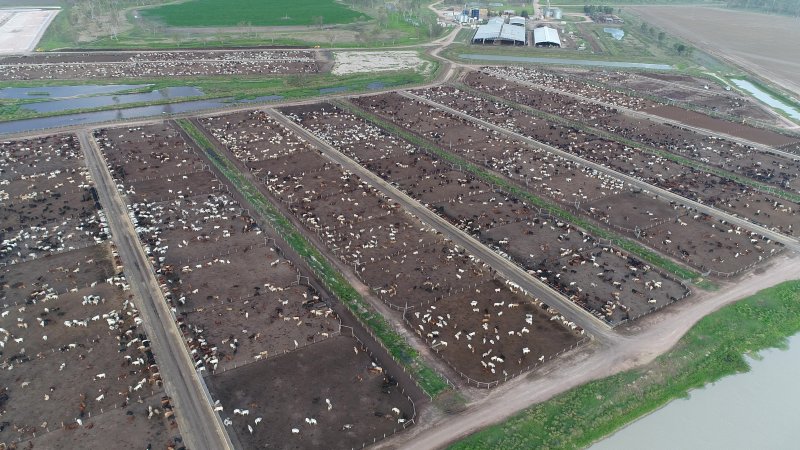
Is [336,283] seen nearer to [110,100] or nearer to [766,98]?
[110,100]

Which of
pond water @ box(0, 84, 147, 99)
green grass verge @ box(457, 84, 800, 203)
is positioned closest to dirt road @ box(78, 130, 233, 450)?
pond water @ box(0, 84, 147, 99)

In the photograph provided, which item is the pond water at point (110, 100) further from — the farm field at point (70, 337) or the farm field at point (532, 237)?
the farm field at point (532, 237)

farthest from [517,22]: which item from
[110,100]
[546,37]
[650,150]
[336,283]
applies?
[336,283]

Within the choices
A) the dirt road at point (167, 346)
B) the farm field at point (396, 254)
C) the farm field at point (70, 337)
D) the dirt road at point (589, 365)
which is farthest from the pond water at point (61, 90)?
the dirt road at point (589, 365)

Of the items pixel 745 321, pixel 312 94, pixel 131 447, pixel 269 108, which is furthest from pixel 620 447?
pixel 312 94

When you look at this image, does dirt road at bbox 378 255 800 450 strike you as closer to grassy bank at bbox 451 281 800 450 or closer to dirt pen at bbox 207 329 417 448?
grassy bank at bbox 451 281 800 450

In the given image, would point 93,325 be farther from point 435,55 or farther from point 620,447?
point 435,55
